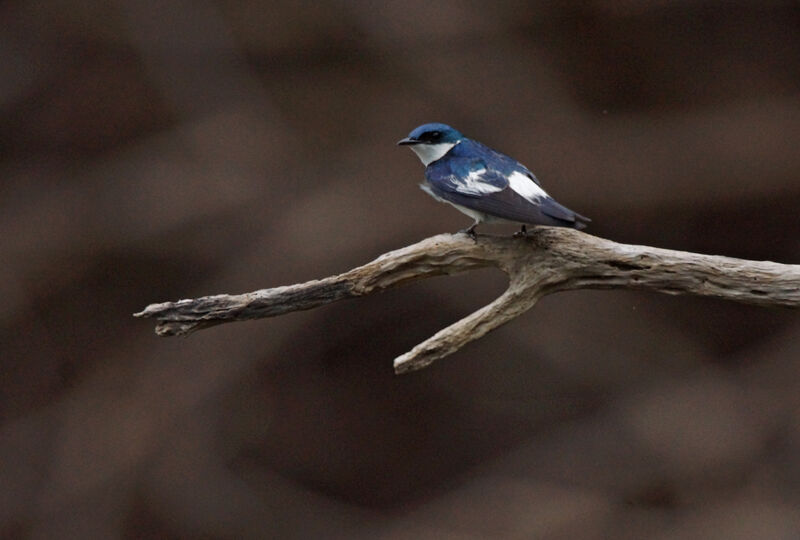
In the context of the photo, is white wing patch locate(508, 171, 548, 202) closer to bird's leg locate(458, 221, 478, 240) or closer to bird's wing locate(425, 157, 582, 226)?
bird's wing locate(425, 157, 582, 226)

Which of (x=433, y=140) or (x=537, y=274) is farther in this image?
(x=433, y=140)

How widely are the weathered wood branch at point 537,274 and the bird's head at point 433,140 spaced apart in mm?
216

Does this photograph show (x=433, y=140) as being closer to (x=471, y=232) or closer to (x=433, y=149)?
(x=433, y=149)

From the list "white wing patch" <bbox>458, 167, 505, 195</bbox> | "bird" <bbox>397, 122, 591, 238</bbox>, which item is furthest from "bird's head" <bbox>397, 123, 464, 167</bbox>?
"white wing patch" <bbox>458, 167, 505, 195</bbox>

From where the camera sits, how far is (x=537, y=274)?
156 centimetres

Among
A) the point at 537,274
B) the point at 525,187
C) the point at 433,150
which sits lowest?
the point at 537,274

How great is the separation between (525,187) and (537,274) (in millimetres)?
157

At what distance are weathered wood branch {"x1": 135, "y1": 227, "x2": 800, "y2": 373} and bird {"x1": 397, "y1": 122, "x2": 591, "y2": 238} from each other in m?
0.05

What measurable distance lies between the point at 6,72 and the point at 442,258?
50.1 inches

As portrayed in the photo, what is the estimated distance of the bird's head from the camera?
169cm

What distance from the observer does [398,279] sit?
5.11ft

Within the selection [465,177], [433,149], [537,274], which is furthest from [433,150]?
[537,274]

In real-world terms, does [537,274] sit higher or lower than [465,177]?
lower

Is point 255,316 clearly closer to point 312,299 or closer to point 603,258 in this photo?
point 312,299
